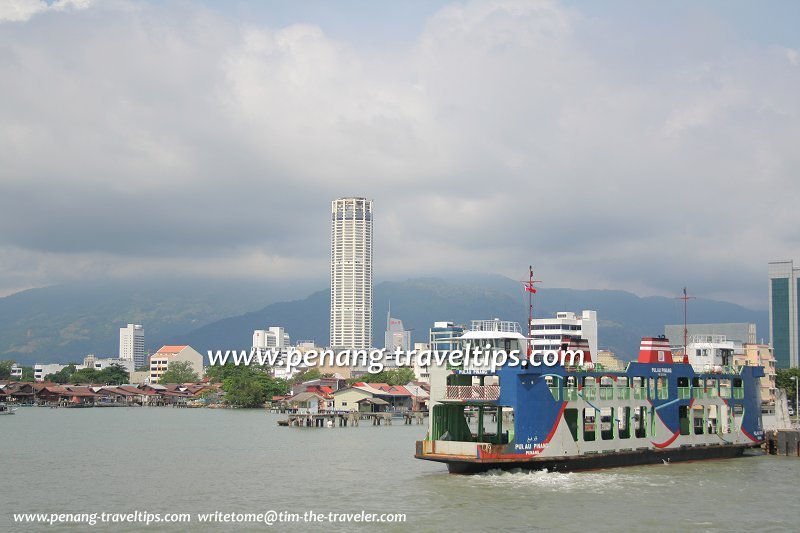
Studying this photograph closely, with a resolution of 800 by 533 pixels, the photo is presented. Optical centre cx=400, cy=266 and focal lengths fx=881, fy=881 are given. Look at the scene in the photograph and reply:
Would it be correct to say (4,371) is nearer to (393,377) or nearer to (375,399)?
(393,377)

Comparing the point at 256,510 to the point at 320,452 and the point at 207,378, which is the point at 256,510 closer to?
the point at 320,452

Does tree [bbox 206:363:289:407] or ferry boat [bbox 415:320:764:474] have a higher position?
ferry boat [bbox 415:320:764:474]

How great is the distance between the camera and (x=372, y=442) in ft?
206

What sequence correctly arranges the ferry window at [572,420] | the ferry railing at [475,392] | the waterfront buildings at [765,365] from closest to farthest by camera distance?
the ferry railing at [475,392]
the ferry window at [572,420]
the waterfront buildings at [765,365]

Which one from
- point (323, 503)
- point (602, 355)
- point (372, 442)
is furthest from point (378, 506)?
point (602, 355)

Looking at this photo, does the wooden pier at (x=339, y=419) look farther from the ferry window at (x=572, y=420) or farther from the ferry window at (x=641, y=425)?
the ferry window at (x=572, y=420)

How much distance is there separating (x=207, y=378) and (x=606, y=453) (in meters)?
150

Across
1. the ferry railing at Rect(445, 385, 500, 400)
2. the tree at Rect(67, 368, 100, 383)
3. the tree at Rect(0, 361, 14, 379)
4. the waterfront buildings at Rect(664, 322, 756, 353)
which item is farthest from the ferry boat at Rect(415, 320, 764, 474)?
the tree at Rect(0, 361, 14, 379)

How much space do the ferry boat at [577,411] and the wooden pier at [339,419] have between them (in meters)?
46.3

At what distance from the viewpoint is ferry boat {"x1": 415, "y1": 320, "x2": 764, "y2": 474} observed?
3541cm

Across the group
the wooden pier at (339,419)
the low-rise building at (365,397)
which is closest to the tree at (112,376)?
the low-rise building at (365,397)

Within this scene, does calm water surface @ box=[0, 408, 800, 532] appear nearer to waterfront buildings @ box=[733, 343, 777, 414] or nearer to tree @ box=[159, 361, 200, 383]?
waterfront buildings @ box=[733, 343, 777, 414]

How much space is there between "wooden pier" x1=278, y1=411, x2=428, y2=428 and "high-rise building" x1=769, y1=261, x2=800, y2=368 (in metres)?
114

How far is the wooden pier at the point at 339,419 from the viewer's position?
87.1m
